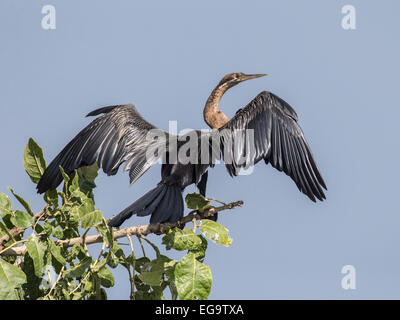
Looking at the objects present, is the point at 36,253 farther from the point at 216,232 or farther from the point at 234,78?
the point at 234,78

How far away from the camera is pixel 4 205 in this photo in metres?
4.82

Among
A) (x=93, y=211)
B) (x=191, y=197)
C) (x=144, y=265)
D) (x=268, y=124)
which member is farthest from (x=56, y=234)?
(x=268, y=124)

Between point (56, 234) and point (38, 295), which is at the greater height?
point (56, 234)

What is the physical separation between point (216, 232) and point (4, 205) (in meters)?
1.40

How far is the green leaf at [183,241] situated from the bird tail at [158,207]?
1.65 ft

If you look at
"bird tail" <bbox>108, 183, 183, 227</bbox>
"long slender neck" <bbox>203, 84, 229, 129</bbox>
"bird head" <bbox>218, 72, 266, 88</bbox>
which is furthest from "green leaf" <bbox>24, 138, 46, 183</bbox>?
"bird head" <bbox>218, 72, 266, 88</bbox>

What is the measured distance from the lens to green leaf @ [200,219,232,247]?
4758mm

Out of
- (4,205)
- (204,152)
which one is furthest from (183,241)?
(204,152)

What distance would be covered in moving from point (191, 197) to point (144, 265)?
0.59 m

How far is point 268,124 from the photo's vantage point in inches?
247

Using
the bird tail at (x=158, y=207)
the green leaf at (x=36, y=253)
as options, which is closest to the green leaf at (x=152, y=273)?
the bird tail at (x=158, y=207)

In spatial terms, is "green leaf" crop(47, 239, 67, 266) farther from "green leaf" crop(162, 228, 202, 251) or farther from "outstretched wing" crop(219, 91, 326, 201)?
"outstretched wing" crop(219, 91, 326, 201)
